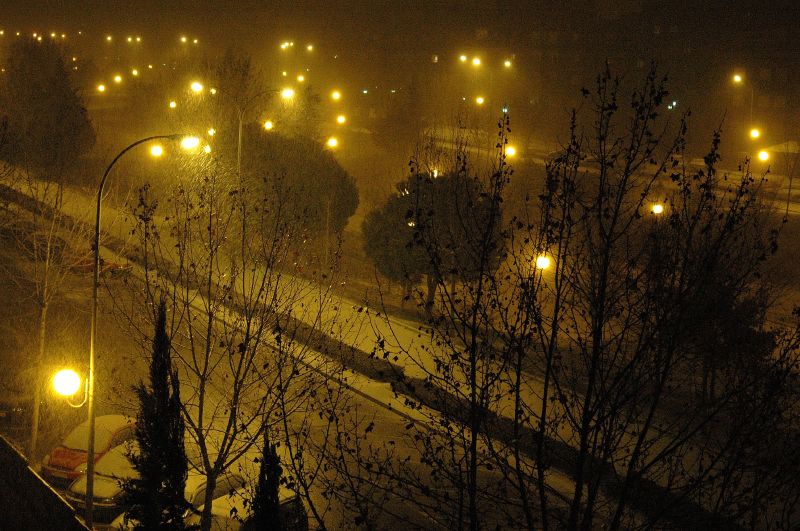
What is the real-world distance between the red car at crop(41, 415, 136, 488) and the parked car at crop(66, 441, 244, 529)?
11.6 inches

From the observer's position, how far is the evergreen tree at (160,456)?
10016 mm

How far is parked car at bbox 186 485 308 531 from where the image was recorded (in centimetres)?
1029

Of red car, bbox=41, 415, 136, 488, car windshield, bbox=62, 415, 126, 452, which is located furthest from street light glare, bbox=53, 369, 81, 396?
car windshield, bbox=62, 415, 126, 452

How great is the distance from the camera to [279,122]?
35312mm

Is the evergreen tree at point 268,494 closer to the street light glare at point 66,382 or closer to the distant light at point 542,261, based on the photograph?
the distant light at point 542,261

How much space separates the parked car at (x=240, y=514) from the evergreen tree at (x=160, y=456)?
0.77 m

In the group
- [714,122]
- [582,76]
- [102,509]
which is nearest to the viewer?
Answer: [102,509]

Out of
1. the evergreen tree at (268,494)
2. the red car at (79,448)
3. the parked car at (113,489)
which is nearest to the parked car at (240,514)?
the parked car at (113,489)

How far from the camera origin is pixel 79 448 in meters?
13.5

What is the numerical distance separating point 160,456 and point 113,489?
3.13 metres

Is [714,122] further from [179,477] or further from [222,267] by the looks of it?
[179,477]

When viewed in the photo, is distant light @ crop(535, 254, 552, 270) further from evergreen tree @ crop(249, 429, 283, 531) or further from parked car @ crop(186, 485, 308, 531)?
parked car @ crop(186, 485, 308, 531)

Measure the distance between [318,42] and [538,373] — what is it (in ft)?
194

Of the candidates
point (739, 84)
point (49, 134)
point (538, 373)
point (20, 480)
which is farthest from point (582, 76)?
point (20, 480)
